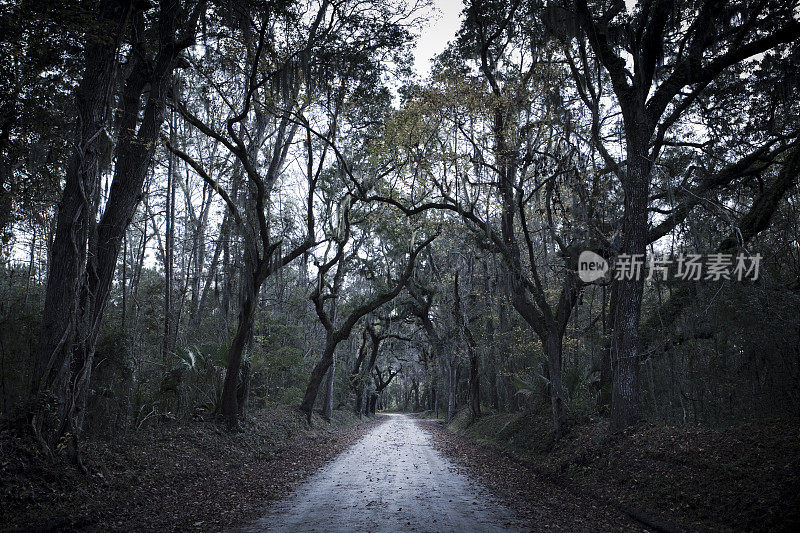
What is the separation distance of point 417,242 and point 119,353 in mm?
12309

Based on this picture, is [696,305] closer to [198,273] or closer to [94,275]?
[94,275]

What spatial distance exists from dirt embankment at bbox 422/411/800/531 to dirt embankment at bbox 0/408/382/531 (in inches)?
156

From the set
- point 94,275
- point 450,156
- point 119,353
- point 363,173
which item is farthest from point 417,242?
point 94,275

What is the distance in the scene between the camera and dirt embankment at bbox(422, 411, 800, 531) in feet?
16.6

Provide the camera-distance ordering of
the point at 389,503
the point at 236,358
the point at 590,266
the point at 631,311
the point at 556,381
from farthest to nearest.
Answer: the point at 236,358
the point at 556,381
the point at 590,266
the point at 631,311
the point at 389,503

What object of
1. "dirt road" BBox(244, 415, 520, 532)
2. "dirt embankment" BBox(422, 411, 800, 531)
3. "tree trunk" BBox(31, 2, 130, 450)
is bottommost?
"dirt road" BBox(244, 415, 520, 532)

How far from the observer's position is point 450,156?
37.8ft

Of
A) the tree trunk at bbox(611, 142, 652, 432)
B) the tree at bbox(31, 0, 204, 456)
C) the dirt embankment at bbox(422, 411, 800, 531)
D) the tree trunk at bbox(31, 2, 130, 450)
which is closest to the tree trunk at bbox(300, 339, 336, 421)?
the dirt embankment at bbox(422, 411, 800, 531)

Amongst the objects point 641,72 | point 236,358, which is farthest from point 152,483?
point 641,72

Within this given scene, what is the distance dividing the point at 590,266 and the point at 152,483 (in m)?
9.39

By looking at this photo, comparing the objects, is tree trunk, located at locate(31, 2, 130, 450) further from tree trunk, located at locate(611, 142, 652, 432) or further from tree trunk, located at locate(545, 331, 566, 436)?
tree trunk, located at locate(545, 331, 566, 436)

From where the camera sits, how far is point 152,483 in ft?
22.3

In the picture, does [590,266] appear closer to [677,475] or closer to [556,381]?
[556,381]

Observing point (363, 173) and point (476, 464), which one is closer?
point (476, 464)
